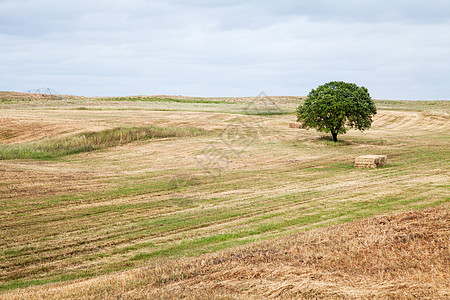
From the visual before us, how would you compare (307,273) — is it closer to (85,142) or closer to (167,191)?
(167,191)

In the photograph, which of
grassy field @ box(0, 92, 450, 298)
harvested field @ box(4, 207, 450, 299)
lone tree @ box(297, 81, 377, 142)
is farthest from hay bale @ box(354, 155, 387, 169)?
harvested field @ box(4, 207, 450, 299)

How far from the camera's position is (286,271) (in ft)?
28.5

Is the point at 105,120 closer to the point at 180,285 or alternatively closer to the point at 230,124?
the point at 230,124

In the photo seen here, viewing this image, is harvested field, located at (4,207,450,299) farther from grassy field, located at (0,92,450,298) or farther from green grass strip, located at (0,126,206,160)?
green grass strip, located at (0,126,206,160)

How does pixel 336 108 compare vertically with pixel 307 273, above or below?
above

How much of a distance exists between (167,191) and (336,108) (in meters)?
25.0

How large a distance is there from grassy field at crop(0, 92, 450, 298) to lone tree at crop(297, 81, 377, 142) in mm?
2084

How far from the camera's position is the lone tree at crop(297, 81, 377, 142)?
41656 millimetres

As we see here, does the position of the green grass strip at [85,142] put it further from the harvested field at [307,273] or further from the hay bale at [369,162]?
the harvested field at [307,273]

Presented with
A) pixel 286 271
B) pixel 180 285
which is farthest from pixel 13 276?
pixel 286 271

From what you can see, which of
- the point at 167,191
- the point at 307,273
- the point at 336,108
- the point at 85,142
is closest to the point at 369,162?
the point at 167,191

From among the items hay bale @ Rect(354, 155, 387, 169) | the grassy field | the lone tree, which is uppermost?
the lone tree

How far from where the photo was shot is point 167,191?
21203mm

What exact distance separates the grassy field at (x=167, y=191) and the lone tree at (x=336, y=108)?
208 cm
